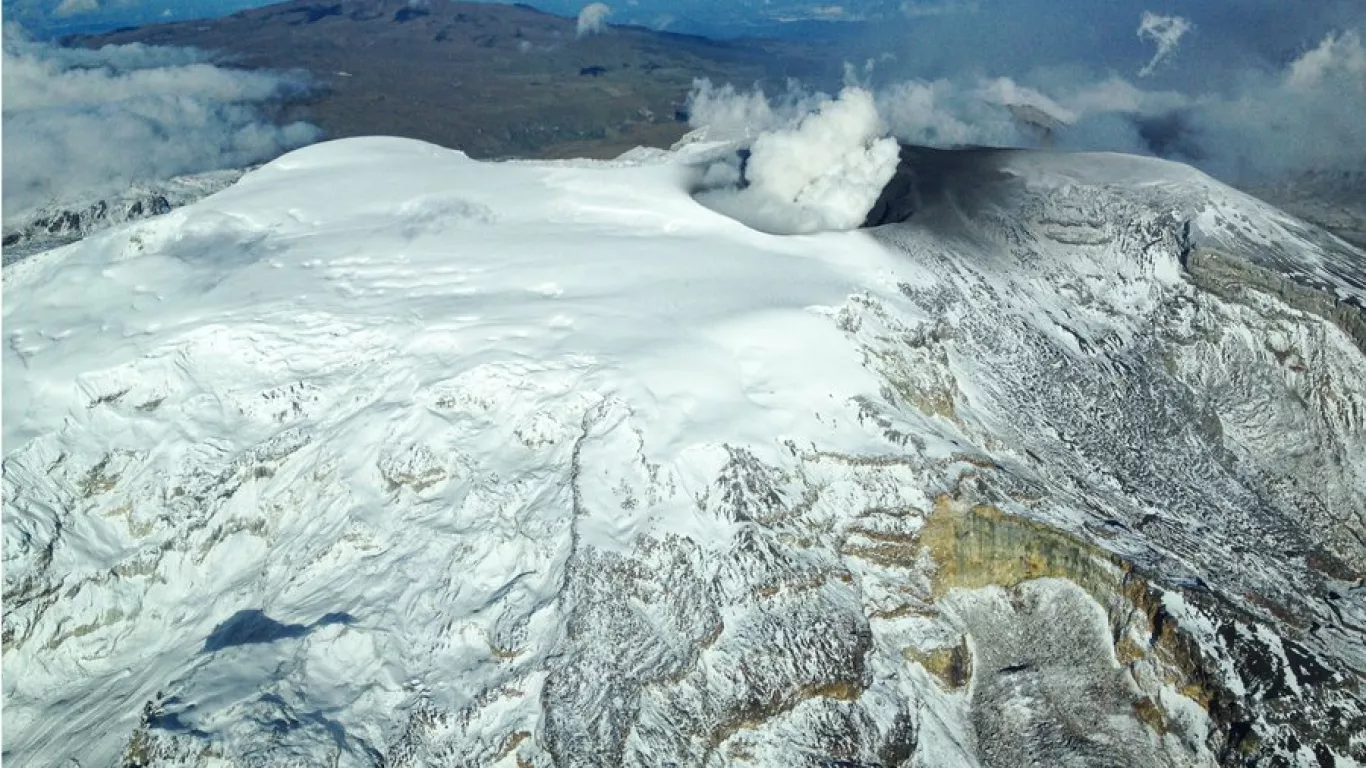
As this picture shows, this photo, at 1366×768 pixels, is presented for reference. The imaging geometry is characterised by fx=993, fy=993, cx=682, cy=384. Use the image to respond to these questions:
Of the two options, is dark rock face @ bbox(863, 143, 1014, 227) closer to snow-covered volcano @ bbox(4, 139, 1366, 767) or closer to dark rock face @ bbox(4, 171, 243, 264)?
snow-covered volcano @ bbox(4, 139, 1366, 767)

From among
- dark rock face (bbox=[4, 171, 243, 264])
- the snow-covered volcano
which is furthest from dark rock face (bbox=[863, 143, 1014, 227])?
dark rock face (bbox=[4, 171, 243, 264])

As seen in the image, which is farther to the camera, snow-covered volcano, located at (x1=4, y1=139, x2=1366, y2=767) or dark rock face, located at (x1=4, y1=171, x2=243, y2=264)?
dark rock face, located at (x1=4, y1=171, x2=243, y2=264)

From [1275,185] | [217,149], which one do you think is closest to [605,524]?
[1275,185]

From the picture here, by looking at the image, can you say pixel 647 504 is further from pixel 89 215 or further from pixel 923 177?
pixel 89 215

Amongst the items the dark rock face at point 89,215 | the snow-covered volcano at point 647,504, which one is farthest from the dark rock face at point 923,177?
the dark rock face at point 89,215

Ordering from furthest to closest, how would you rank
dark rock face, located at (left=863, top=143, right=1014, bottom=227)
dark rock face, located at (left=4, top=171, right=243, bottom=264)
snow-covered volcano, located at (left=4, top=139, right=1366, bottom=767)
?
dark rock face, located at (left=4, top=171, right=243, bottom=264) < dark rock face, located at (left=863, top=143, right=1014, bottom=227) < snow-covered volcano, located at (left=4, top=139, right=1366, bottom=767)

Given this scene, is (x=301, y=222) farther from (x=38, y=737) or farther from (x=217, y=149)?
(x=217, y=149)

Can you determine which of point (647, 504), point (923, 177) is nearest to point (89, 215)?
point (647, 504)

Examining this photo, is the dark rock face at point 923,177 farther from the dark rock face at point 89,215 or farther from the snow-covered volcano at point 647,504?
the dark rock face at point 89,215

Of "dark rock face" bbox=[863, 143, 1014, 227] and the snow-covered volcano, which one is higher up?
"dark rock face" bbox=[863, 143, 1014, 227]
